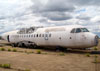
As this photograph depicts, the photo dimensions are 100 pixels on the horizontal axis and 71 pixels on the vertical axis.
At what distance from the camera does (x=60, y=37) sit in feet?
60.9

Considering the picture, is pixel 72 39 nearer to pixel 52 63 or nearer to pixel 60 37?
pixel 60 37

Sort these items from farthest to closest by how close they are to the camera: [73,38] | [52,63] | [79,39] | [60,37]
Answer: [60,37], [73,38], [79,39], [52,63]

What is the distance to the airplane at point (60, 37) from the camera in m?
16.1

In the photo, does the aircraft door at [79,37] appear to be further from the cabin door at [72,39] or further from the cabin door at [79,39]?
the cabin door at [72,39]

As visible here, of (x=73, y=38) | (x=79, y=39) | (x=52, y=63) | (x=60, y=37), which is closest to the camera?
(x=52, y=63)

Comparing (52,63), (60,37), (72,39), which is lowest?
(52,63)

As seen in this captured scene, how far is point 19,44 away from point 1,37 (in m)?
9.91

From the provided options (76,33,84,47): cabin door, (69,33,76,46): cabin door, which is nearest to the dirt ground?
(76,33,84,47): cabin door

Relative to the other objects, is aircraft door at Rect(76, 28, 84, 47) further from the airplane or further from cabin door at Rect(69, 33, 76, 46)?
cabin door at Rect(69, 33, 76, 46)

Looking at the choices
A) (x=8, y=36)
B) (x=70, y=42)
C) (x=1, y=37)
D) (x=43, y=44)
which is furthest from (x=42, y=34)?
(x=1, y=37)

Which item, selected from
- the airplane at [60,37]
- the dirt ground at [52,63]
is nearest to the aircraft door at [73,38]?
the airplane at [60,37]

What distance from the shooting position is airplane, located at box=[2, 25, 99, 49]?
16.1 metres

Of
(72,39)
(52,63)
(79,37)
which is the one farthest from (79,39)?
(52,63)

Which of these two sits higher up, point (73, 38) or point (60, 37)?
point (60, 37)
